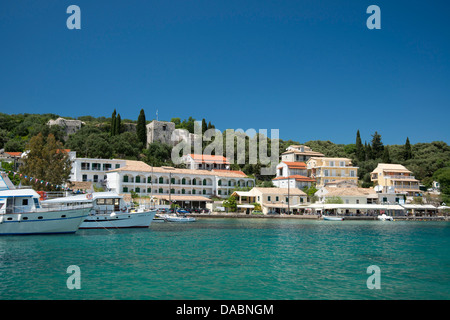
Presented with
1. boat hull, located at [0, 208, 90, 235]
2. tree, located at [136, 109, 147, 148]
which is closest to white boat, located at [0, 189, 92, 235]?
boat hull, located at [0, 208, 90, 235]

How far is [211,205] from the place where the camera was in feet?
181

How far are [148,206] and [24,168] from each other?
54.8ft

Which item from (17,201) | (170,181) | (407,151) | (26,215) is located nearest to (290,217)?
(170,181)

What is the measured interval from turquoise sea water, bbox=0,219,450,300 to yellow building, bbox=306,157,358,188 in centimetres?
4245

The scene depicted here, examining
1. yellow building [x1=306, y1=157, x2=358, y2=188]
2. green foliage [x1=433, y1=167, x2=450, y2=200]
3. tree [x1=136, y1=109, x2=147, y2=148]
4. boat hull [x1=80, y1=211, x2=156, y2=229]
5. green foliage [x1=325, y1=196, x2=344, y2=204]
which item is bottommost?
boat hull [x1=80, y1=211, x2=156, y2=229]

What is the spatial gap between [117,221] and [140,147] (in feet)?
138

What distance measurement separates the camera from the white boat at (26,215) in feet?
79.3

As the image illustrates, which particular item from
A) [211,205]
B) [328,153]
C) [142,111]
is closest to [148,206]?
[211,205]

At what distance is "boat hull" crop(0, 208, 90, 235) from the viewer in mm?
24156

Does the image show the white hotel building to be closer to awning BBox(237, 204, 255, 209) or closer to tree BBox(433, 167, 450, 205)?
awning BBox(237, 204, 255, 209)

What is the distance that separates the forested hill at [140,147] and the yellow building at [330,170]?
4587 millimetres

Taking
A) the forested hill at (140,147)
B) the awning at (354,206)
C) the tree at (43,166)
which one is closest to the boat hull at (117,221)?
the tree at (43,166)

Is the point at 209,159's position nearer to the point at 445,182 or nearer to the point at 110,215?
the point at 110,215
